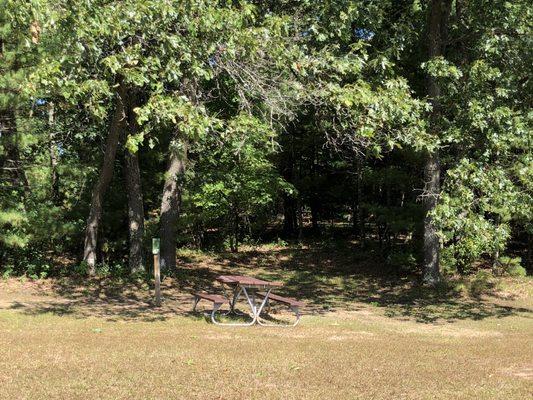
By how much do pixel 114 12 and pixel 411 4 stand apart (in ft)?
29.8

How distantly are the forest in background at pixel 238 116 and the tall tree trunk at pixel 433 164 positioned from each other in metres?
0.05

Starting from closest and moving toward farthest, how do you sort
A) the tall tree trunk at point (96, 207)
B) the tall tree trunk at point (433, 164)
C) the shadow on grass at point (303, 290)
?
the shadow on grass at point (303, 290)
the tall tree trunk at point (433, 164)
the tall tree trunk at point (96, 207)

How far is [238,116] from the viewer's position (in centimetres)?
1045

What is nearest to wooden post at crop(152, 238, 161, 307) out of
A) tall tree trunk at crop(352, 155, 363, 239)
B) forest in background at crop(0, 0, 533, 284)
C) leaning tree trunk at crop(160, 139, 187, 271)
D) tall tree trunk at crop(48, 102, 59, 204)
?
forest in background at crop(0, 0, 533, 284)

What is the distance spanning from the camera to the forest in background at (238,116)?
30.0 ft

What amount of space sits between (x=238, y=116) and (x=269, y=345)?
4109 millimetres

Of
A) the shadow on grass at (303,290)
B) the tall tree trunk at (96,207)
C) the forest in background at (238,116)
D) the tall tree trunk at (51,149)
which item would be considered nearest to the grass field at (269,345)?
the shadow on grass at (303,290)

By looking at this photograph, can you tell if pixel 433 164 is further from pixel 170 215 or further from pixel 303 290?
pixel 170 215

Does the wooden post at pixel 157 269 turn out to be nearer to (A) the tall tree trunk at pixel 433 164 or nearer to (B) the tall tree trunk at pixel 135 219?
Answer: (B) the tall tree trunk at pixel 135 219

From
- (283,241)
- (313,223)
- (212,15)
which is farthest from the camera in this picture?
(313,223)

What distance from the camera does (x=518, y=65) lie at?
1414cm

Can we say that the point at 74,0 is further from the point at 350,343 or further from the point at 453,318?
the point at 453,318

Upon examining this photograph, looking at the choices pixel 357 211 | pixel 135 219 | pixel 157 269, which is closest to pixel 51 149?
pixel 135 219

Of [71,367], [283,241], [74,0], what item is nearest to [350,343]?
[71,367]
